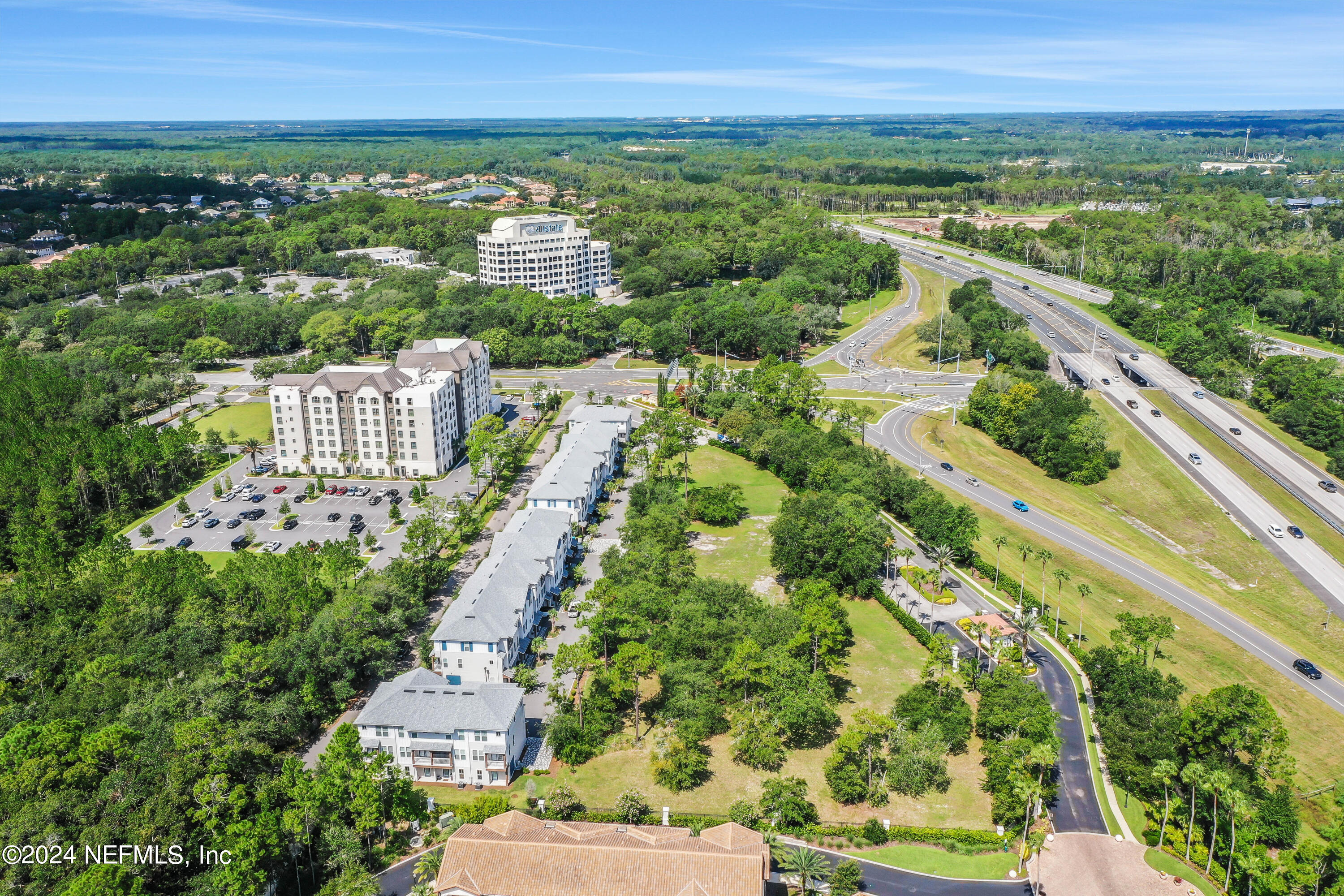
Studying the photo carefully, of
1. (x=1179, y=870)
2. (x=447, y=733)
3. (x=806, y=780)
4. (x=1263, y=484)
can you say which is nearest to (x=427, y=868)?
(x=447, y=733)

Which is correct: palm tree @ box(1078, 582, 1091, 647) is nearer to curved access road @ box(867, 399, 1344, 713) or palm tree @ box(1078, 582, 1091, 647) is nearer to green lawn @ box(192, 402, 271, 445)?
curved access road @ box(867, 399, 1344, 713)

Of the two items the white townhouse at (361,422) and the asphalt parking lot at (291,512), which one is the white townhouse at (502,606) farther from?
the white townhouse at (361,422)

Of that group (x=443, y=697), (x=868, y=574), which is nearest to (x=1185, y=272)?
(x=868, y=574)

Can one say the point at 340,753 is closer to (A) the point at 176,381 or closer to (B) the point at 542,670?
(B) the point at 542,670

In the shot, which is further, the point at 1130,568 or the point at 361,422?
the point at 361,422

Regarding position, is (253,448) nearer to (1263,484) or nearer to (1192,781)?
(1192,781)

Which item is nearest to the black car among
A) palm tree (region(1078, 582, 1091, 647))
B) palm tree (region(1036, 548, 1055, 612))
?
palm tree (region(1078, 582, 1091, 647))
